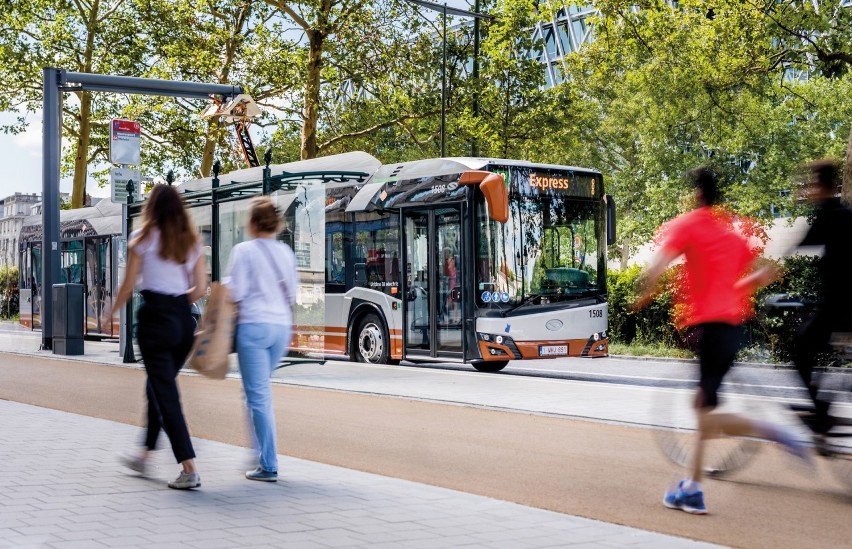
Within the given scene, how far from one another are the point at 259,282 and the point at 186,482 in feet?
4.30

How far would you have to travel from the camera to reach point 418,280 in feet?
57.9

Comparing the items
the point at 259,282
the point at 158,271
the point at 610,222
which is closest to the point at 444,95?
the point at 610,222

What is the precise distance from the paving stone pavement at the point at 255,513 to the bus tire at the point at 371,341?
1033cm

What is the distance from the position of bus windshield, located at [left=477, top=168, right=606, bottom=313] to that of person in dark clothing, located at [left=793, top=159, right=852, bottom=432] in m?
9.01

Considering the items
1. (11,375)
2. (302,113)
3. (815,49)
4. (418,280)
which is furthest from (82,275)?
(815,49)

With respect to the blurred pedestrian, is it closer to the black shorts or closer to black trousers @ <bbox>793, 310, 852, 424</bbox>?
the black shorts

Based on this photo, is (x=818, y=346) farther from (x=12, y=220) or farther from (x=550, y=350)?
(x=12, y=220)

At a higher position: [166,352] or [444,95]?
[444,95]

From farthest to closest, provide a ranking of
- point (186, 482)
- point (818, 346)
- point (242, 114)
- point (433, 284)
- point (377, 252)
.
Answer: point (242, 114)
point (377, 252)
point (433, 284)
point (818, 346)
point (186, 482)

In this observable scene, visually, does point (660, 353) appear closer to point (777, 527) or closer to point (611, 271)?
point (611, 271)

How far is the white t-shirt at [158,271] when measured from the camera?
689 centimetres

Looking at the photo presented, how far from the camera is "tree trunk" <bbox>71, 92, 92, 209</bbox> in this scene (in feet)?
128

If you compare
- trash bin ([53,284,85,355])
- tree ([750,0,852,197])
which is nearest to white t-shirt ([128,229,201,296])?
tree ([750,0,852,197])

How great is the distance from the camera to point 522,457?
8469 mm
